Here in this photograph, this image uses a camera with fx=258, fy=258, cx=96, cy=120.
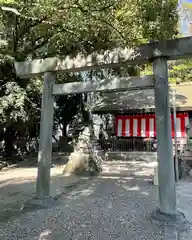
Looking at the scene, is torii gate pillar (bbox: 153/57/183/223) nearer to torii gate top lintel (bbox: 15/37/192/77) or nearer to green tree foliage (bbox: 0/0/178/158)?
torii gate top lintel (bbox: 15/37/192/77)

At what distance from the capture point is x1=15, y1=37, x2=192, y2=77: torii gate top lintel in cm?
457

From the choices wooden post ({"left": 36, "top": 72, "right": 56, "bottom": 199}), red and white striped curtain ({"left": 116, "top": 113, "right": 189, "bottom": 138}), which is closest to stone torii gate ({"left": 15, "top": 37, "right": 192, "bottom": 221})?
wooden post ({"left": 36, "top": 72, "right": 56, "bottom": 199})

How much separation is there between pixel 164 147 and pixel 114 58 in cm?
193

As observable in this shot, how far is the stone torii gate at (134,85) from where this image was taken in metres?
4.44

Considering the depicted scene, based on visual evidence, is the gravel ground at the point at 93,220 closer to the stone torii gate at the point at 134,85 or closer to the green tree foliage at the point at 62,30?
the stone torii gate at the point at 134,85

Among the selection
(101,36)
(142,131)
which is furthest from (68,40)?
(142,131)

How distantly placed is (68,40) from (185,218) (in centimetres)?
607

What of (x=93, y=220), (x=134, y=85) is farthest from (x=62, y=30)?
(x=93, y=220)

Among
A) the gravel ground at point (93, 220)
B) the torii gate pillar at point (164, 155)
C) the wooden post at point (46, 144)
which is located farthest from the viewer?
the wooden post at point (46, 144)

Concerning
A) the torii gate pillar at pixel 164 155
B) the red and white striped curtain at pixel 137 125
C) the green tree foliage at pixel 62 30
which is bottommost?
the torii gate pillar at pixel 164 155

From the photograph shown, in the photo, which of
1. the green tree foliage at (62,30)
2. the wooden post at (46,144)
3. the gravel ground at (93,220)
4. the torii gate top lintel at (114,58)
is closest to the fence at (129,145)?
the green tree foliage at (62,30)

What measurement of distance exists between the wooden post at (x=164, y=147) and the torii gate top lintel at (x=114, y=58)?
0.72 feet

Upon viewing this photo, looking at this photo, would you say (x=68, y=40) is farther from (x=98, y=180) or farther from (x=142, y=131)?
(x=142, y=131)

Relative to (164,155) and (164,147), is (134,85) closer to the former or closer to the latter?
(164,147)
